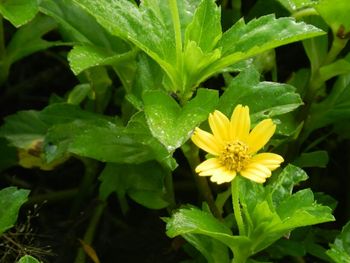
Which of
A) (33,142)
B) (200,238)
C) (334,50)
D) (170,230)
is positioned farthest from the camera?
(33,142)

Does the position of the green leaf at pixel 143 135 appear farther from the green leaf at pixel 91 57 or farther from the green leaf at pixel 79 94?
the green leaf at pixel 79 94

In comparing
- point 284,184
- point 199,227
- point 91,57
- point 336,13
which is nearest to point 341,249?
point 284,184

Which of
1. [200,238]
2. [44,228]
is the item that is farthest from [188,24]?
[44,228]

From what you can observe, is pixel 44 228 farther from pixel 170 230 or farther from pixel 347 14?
pixel 347 14

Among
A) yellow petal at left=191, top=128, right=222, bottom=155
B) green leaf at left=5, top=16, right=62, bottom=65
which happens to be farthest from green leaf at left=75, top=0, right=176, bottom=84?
green leaf at left=5, top=16, right=62, bottom=65

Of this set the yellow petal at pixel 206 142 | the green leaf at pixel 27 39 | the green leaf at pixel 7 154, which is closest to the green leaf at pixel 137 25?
the yellow petal at pixel 206 142

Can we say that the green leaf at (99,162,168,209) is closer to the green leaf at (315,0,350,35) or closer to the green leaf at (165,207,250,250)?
the green leaf at (165,207,250,250)

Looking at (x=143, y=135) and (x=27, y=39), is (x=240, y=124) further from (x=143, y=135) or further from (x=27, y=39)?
(x=27, y=39)
